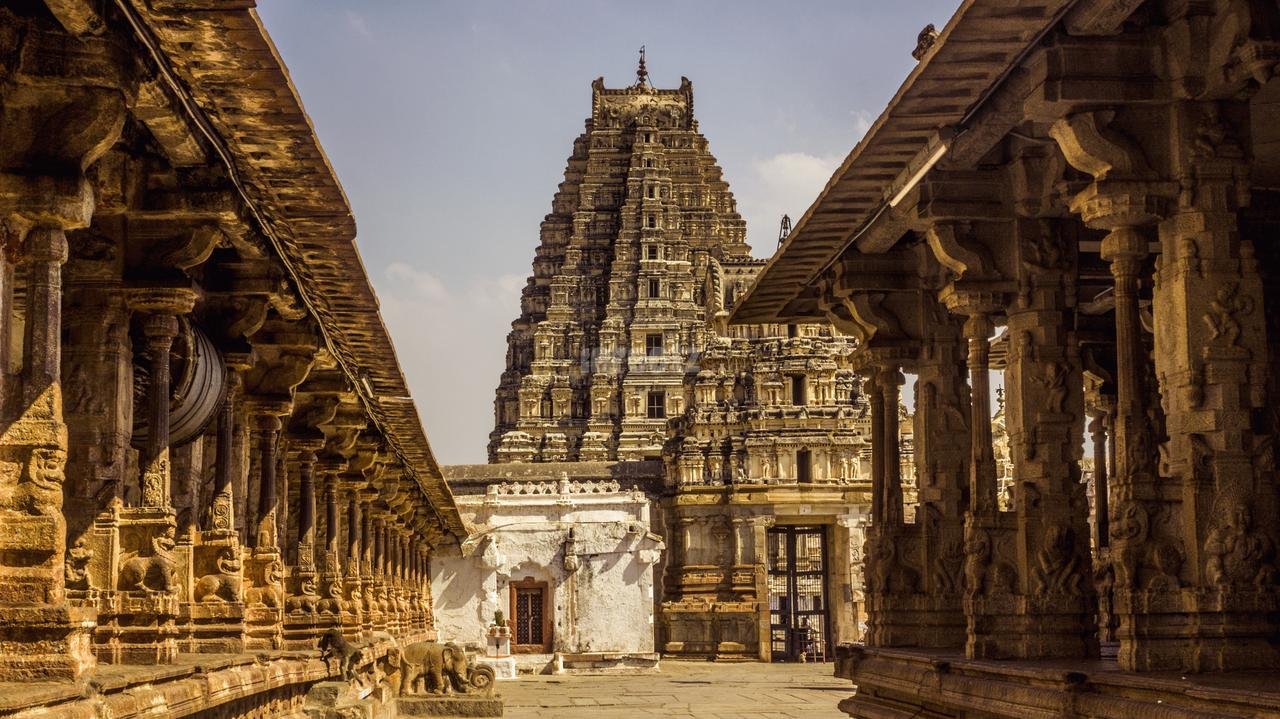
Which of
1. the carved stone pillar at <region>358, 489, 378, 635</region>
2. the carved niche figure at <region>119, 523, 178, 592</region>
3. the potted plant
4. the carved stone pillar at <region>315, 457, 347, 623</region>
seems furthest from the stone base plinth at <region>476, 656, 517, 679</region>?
the carved niche figure at <region>119, 523, 178, 592</region>

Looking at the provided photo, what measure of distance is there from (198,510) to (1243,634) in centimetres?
820

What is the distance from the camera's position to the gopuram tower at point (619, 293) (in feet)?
235

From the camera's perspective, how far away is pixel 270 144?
846 cm

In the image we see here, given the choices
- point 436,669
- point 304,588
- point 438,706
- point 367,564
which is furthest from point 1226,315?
point 367,564

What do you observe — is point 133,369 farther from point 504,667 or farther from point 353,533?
point 504,667

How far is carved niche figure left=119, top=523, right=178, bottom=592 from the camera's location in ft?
31.1

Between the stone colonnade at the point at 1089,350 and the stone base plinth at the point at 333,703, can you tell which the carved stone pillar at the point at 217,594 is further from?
the stone colonnade at the point at 1089,350

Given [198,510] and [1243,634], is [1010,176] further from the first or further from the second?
[198,510]

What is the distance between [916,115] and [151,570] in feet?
15.5

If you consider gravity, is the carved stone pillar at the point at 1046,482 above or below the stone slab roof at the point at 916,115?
below

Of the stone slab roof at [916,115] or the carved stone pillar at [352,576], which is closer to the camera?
the stone slab roof at [916,115]

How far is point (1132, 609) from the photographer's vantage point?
7.84m

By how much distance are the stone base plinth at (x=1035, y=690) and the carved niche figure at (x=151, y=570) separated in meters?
4.41

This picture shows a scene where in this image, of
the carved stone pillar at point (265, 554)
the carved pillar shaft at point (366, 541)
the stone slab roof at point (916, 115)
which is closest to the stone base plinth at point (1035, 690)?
the stone slab roof at point (916, 115)
